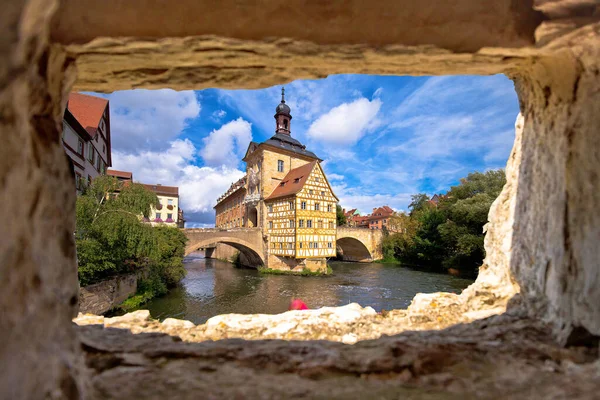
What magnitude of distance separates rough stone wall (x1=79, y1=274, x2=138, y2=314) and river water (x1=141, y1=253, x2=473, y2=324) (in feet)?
4.83

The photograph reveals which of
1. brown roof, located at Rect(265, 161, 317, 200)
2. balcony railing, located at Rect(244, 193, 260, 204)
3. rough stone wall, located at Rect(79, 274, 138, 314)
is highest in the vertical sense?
brown roof, located at Rect(265, 161, 317, 200)

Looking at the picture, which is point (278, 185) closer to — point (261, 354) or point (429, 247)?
point (429, 247)

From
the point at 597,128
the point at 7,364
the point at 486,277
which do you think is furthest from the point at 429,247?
the point at 7,364

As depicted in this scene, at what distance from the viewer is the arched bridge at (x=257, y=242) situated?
2188cm

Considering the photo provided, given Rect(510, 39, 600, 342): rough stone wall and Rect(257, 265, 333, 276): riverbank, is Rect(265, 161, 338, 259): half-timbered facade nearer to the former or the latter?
Rect(257, 265, 333, 276): riverbank

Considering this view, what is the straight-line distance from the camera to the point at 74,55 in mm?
1685

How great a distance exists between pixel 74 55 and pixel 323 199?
2330cm

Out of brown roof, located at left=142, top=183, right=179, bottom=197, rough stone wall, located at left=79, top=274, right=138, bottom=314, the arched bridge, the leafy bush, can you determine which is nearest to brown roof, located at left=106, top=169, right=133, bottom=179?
brown roof, located at left=142, top=183, right=179, bottom=197

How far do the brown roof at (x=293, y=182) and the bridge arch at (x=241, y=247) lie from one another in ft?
16.5

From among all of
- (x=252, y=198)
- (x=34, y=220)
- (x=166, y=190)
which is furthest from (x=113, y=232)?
(x=166, y=190)

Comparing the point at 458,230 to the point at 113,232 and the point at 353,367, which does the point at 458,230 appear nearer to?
the point at 113,232

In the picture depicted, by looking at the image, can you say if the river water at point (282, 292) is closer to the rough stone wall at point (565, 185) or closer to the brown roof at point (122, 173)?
the rough stone wall at point (565, 185)

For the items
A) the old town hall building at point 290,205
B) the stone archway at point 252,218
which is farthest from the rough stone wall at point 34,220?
the stone archway at point 252,218

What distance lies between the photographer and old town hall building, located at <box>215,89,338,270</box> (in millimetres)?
23375
